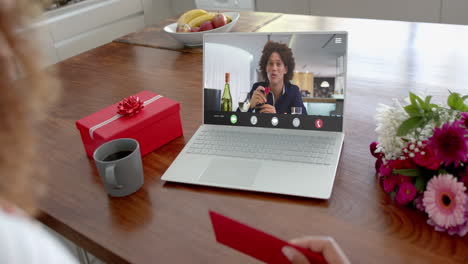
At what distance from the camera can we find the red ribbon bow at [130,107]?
1.12 meters

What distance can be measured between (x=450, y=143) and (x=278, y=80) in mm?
432

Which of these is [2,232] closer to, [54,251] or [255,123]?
[54,251]

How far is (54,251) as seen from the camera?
472 millimetres

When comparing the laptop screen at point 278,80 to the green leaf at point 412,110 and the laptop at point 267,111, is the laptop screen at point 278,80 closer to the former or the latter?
the laptop at point 267,111

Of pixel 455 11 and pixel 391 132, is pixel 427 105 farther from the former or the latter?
pixel 455 11

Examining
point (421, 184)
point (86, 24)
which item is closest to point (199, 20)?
point (421, 184)

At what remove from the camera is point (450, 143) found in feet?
2.51

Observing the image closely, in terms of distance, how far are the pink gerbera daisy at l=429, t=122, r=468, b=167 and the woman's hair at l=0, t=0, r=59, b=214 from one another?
0.64 m

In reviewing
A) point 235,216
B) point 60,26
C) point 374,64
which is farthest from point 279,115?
point 60,26

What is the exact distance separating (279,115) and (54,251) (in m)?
0.72

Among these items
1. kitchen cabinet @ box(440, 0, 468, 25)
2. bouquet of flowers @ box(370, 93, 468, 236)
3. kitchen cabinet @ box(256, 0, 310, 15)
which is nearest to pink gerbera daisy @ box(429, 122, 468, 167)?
bouquet of flowers @ box(370, 93, 468, 236)

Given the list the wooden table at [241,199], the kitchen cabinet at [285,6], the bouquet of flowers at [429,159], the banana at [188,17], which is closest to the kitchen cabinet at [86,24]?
the kitchen cabinet at [285,6]

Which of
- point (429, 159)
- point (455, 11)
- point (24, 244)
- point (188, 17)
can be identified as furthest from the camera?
point (455, 11)

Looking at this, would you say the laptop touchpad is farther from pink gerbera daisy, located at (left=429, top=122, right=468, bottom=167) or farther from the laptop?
pink gerbera daisy, located at (left=429, top=122, right=468, bottom=167)
